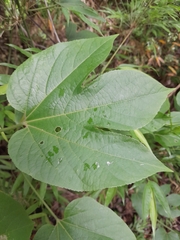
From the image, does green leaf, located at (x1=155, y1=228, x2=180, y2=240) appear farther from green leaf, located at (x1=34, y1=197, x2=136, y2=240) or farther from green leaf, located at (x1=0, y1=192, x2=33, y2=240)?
green leaf, located at (x1=0, y1=192, x2=33, y2=240)

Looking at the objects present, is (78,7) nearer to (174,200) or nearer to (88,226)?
(88,226)

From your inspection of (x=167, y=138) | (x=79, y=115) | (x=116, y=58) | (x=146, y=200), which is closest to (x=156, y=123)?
(x=167, y=138)

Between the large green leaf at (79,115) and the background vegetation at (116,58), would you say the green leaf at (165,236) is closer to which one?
the background vegetation at (116,58)

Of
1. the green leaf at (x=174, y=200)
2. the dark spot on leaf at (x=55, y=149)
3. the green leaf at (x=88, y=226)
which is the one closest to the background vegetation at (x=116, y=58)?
the green leaf at (x=174, y=200)

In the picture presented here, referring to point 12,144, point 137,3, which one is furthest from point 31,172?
point 137,3

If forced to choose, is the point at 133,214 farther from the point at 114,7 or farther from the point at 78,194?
the point at 114,7

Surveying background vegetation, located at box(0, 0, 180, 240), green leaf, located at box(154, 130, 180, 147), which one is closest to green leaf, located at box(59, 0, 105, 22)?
background vegetation, located at box(0, 0, 180, 240)

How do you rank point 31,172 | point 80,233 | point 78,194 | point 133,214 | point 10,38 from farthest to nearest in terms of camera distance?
point 133,214, point 78,194, point 10,38, point 80,233, point 31,172
